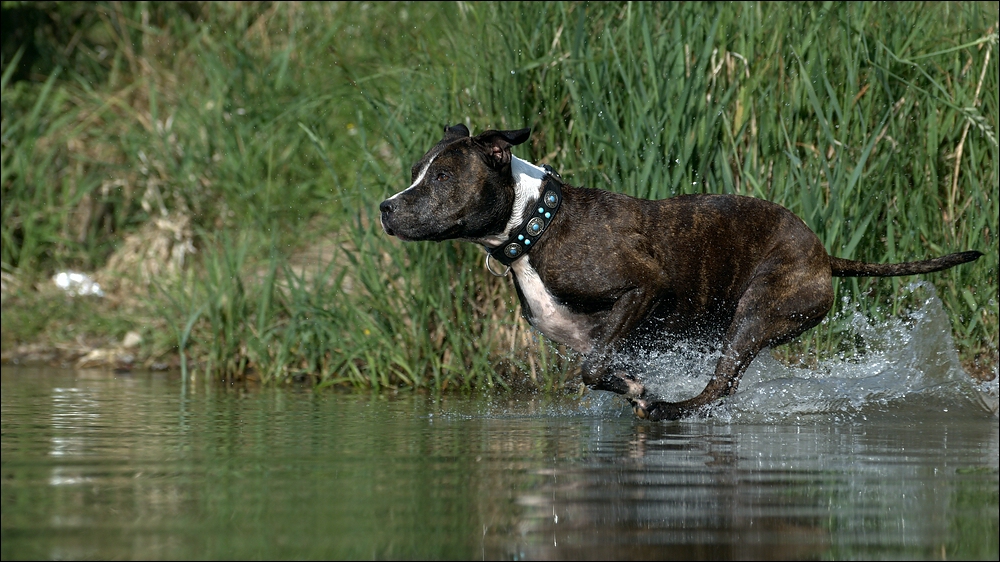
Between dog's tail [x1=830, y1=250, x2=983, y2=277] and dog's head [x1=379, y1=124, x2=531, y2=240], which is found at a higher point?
dog's head [x1=379, y1=124, x2=531, y2=240]

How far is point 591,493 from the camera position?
158 inches

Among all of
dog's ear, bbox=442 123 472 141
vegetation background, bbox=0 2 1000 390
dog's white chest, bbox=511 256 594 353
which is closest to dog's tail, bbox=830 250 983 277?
vegetation background, bbox=0 2 1000 390

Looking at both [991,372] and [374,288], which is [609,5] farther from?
[991,372]

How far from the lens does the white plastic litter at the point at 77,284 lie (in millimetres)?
10703

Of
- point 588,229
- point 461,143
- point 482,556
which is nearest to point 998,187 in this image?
point 588,229

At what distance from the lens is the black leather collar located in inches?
239

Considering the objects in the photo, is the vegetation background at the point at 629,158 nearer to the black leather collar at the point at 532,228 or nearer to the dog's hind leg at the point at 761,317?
the dog's hind leg at the point at 761,317

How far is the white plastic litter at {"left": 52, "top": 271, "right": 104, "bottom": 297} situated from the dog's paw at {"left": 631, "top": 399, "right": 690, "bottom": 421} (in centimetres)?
596

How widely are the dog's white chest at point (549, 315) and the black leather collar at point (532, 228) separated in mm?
63

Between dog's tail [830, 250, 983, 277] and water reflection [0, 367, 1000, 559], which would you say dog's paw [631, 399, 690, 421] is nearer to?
water reflection [0, 367, 1000, 559]

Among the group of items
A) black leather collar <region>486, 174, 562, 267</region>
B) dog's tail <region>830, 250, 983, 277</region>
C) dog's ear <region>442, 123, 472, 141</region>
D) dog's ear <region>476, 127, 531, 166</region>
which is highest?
dog's ear <region>442, 123, 472, 141</region>

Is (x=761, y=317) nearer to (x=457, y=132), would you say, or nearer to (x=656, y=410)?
(x=656, y=410)

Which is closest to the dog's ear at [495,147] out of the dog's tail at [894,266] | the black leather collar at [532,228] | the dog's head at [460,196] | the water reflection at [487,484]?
the dog's head at [460,196]

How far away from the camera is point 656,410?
6.19m
